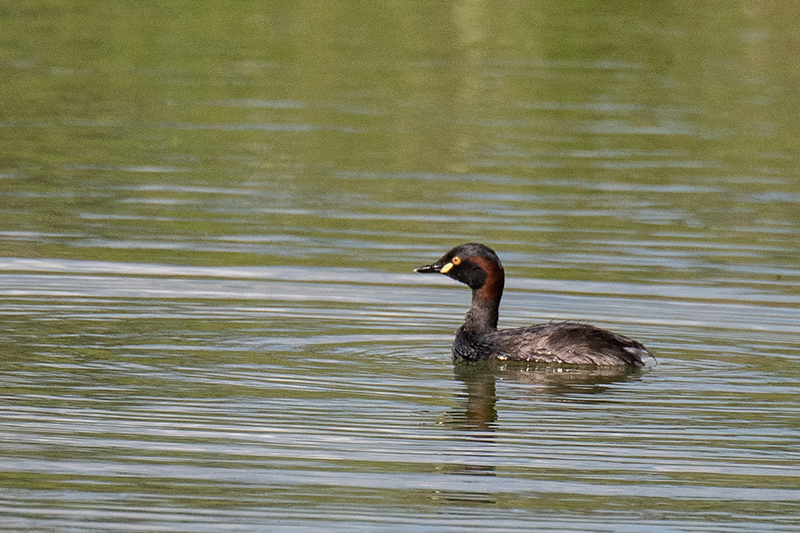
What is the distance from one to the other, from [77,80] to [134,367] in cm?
1630

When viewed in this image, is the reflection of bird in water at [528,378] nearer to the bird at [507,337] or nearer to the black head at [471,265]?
the bird at [507,337]

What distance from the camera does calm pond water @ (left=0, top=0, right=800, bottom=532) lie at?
28.0 ft

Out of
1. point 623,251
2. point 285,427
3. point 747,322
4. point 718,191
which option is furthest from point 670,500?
point 718,191

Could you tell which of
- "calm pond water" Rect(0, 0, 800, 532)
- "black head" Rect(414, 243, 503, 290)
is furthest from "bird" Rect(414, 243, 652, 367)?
"calm pond water" Rect(0, 0, 800, 532)

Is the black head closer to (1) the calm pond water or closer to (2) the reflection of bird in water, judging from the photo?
(1) the calm pond water

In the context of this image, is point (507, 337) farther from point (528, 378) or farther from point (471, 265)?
point (471, 265)

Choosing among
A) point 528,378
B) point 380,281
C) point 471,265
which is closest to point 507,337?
point 528,378

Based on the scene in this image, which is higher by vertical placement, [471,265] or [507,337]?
[471,265]

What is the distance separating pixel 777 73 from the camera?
29562 millimetres

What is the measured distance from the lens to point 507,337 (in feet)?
39.3

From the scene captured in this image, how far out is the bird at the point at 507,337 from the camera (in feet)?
37.7

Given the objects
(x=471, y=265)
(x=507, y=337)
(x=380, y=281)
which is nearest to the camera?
(x=507, y=337)

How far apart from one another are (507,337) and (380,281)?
224 centimetres

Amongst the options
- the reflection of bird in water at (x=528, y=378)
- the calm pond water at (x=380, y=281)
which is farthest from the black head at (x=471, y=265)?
the reflection of bird in water at (x=528, y=378)
